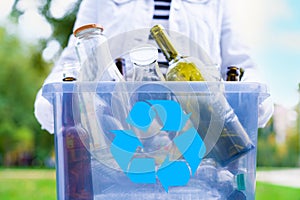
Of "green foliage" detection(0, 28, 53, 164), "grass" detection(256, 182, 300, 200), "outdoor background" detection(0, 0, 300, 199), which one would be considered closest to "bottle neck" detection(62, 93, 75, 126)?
"outdoor background" detection(0, 0, 300, 199)

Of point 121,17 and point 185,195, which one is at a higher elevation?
point 121,17

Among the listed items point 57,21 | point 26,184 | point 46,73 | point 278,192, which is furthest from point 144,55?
point 26,184

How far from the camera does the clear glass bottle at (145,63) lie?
768mm

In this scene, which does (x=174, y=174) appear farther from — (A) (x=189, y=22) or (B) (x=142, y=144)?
(A) (x=189, y=22)

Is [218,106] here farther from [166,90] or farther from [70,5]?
[70,5]

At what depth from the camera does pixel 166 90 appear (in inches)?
29.2

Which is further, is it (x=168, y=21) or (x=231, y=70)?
(x=168, y=21)

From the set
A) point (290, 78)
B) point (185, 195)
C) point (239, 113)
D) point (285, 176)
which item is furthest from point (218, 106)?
point (285, 176)

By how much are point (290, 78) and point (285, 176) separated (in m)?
1.32

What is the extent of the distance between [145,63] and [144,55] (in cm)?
1

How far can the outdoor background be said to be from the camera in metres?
3.22

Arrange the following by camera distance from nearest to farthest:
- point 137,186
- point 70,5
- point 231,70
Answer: point 137,186 → point 231,70 → point 70,5

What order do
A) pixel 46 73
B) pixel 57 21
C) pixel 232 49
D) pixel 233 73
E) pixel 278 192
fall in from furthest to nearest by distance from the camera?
pixel 46 73
pixel 278 192
pixel 57 21
pixel 232 49
pixel 233 73

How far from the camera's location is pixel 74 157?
2.46 feet
